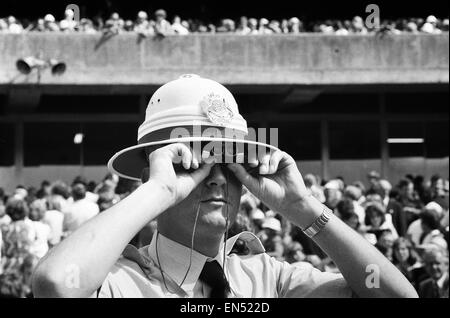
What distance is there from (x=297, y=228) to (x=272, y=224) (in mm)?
514

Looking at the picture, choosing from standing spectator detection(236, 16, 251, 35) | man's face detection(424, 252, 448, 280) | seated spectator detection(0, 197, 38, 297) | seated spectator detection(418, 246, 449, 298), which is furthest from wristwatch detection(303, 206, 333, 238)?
standing spectator detection(236, 16, 251, 35)

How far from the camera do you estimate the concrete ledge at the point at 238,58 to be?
61.2ft

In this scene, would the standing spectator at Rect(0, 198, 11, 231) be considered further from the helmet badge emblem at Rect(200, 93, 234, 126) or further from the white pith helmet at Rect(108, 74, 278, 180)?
the helmet badge emblem at Rect(200, 93, 234, 126)

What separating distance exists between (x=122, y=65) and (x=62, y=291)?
53.8 feet

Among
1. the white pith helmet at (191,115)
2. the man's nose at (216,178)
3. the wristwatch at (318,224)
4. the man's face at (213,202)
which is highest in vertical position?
the white pith helmet at (191,115)

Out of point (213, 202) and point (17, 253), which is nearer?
point (213, 202)

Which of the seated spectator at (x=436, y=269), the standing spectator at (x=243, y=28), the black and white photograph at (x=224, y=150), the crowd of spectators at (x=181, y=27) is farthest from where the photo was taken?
the standing spectator at (x=243, y=28)

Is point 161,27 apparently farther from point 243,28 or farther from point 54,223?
point 54,223

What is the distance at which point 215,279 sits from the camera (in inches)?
124

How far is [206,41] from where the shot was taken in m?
19.1

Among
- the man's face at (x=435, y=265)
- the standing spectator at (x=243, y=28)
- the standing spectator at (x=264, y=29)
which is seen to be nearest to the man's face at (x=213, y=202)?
the man's face at (x=435, y=265)

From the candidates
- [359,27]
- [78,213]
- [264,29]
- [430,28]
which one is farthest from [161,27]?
[78,213]

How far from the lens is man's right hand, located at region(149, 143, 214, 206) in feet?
9.66

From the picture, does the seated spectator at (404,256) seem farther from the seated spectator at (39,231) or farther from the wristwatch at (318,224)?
the wristwatch at (318,224)
